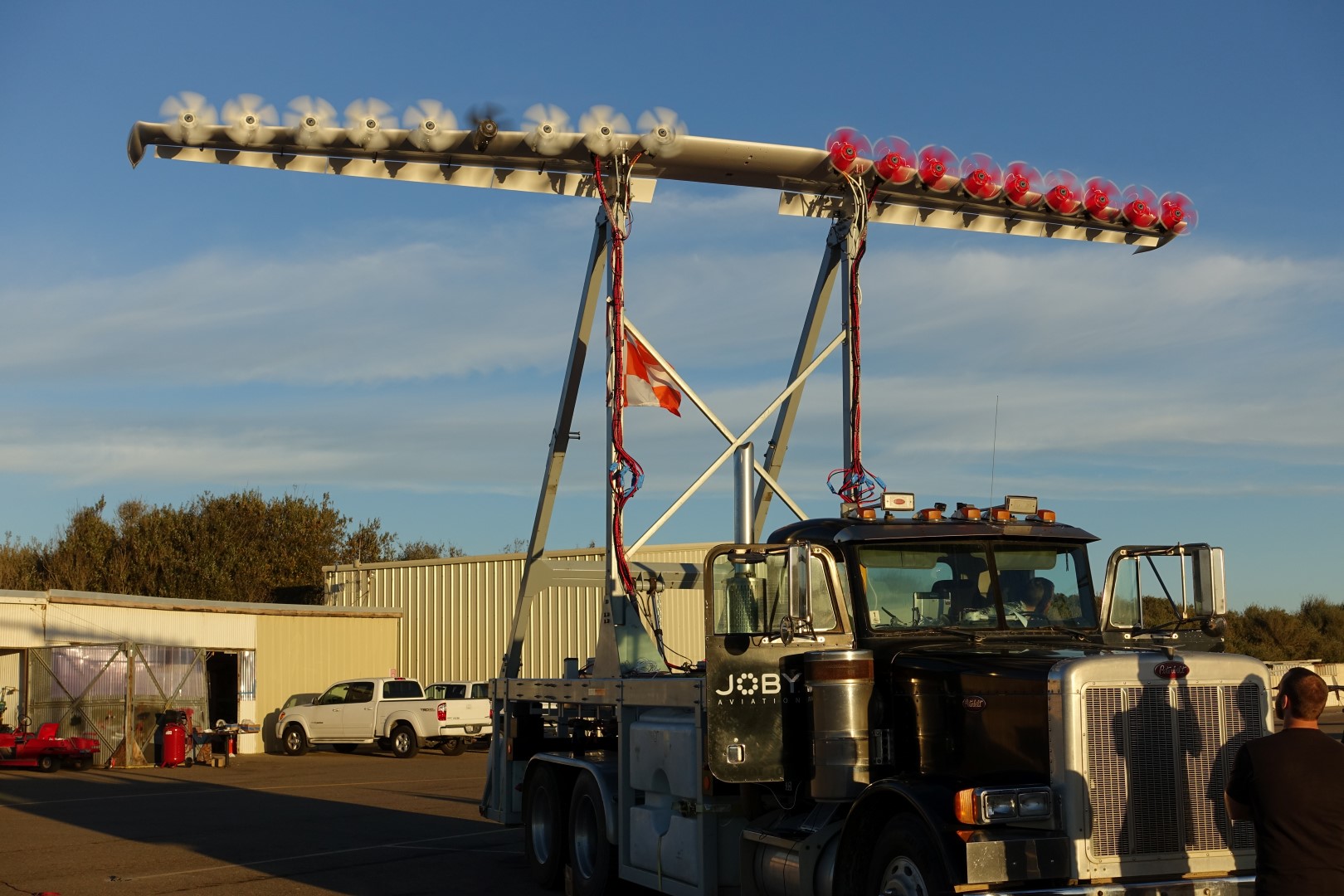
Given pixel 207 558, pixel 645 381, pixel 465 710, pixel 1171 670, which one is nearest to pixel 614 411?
pixel 645 381

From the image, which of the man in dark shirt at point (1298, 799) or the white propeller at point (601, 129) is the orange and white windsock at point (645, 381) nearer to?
the white propeller at point (601, 129)

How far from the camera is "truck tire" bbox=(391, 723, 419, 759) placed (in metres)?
32.1

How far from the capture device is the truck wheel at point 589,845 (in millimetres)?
10695

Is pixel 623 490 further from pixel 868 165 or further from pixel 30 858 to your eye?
pixel 30 858

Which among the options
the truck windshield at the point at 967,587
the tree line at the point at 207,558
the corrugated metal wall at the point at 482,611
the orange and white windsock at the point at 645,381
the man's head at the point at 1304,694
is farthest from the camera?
the tree line at the point at 207,558

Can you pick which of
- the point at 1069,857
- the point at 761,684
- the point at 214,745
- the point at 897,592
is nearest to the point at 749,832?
the point at 761,684

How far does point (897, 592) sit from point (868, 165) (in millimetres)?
6291

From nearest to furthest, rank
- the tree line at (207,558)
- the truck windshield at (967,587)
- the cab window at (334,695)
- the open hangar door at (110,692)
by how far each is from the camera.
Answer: the truck windshield at (967,587) < the open hangar door at (110,692) < the cab window at (334,695) < the tree line at (207,558)

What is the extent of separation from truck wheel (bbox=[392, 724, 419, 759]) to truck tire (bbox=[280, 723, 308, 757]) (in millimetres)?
2672

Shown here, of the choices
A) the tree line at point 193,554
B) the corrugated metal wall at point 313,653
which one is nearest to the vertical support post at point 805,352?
the corrugated metal wall at point 313,653

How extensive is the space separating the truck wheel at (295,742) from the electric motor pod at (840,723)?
2748 cm

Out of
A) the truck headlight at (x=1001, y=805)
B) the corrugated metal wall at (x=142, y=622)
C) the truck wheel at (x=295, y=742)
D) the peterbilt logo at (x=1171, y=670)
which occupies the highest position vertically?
the corrugated metal wall at (x=142, y=622)

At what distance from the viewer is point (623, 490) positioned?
1252cm

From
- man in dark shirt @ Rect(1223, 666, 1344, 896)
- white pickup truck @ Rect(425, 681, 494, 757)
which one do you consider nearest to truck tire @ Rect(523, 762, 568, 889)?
man in dark shirt @ Rect(1223, 666, 1344, 896)
